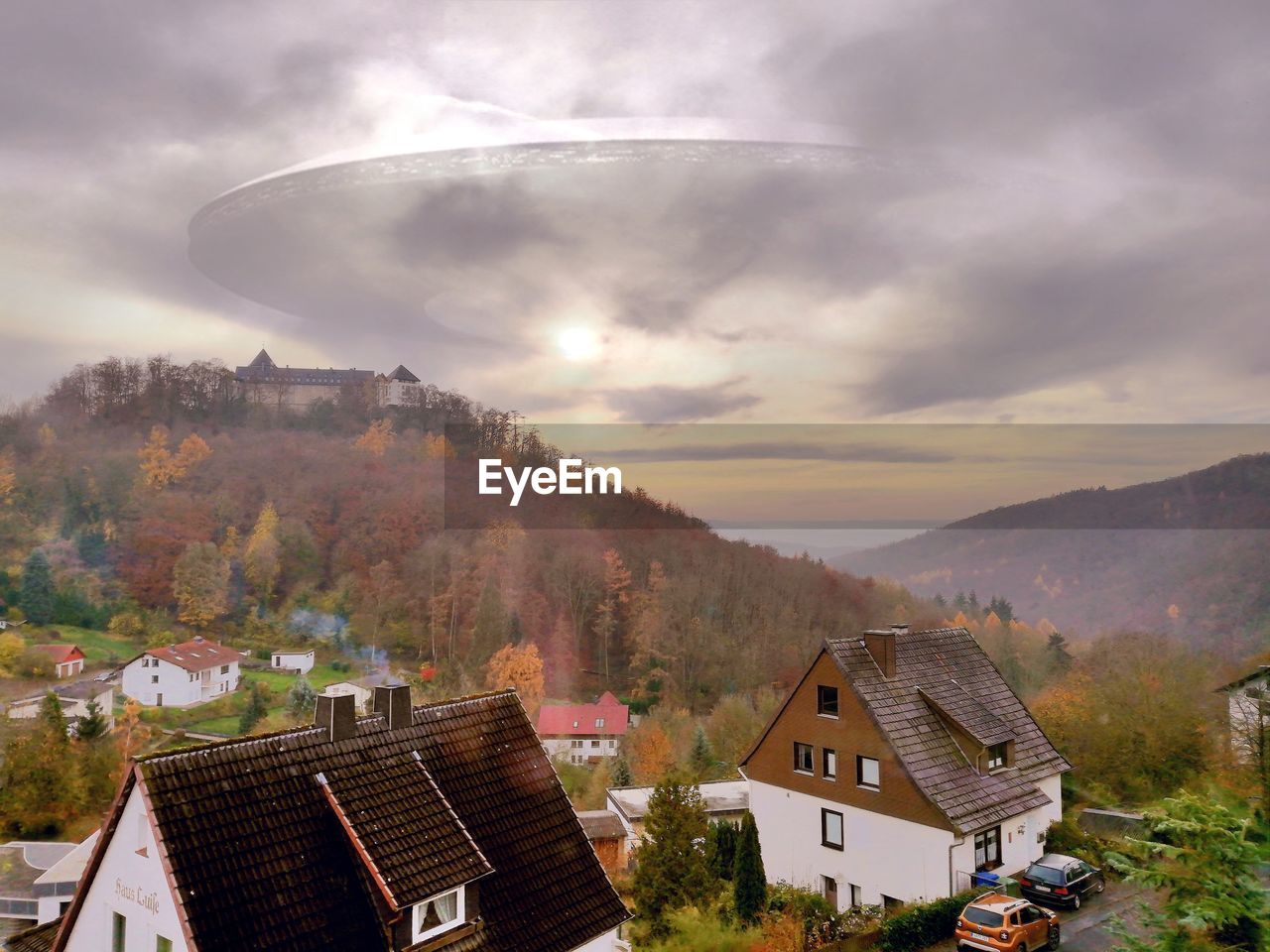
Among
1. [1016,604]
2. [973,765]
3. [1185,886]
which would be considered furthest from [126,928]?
[1016,604]

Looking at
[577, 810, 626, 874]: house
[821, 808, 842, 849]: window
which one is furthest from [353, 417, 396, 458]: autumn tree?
[821, 808, 842, 849]: window

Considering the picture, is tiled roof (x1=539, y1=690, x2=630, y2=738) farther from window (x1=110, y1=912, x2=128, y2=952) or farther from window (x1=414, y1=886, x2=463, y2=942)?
window (x1=110, y1=912, x2=128, y2=952)

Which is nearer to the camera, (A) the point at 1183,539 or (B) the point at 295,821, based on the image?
(B) the point at 295,821

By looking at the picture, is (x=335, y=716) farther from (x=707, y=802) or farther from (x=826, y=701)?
(x=707, y=802)

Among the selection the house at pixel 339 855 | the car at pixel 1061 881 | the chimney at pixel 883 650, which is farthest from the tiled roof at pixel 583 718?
the house at pixel 339 855

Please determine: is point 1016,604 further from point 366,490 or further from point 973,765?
point 366,490

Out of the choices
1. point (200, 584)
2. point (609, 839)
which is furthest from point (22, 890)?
point (200, 584)
